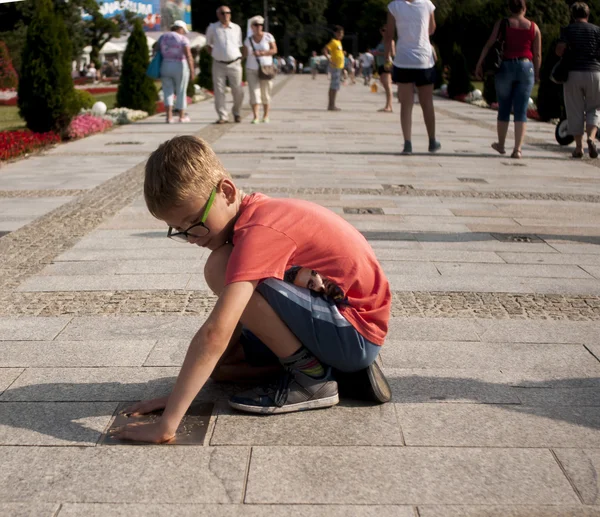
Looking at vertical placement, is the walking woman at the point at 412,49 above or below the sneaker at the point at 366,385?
above

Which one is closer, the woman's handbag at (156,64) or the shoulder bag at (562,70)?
the shoulder bag at (562,70)

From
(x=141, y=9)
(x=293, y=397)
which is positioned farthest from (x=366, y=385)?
(x=141, y=9)

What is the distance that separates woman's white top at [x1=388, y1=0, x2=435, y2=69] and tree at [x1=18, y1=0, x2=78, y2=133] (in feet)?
17.3

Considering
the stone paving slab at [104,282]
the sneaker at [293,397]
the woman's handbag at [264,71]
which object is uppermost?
the sneaker at [293,397]

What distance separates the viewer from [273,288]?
2.81m

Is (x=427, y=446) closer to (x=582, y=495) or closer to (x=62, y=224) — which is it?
(x=582, y=495)

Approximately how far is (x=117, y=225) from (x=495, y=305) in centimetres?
316

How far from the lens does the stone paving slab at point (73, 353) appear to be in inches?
139

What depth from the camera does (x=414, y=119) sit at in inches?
707

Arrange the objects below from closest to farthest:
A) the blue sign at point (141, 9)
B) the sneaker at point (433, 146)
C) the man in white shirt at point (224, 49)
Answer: the sneaker at point (433, 146) → the man in white shirt at point (224, 49) → the blue sign at point (141, 9)

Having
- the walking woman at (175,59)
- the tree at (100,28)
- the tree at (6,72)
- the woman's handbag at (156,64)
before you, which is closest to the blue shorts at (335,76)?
the walking woman at (175,59)

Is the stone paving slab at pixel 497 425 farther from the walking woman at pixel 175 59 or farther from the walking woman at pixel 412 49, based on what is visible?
the walking woman at pixel 175 59

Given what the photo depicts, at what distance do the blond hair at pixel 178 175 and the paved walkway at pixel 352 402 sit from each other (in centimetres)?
76

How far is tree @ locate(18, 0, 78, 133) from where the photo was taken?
1295cm
